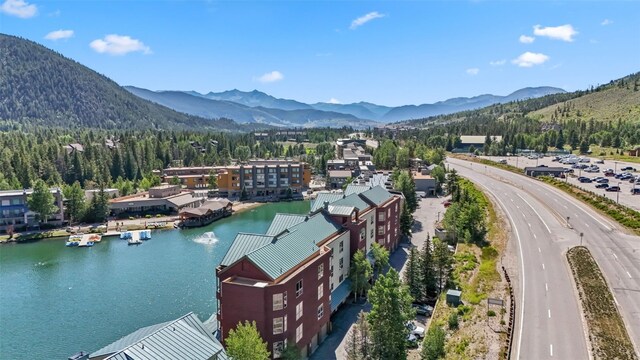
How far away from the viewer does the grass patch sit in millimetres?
27375

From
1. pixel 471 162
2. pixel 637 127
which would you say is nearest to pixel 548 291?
pixel 471 162

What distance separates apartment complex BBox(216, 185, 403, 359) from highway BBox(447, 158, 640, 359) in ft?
43.8

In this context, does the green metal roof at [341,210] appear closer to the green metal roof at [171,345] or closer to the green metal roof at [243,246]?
the green metal roof at [243,246]

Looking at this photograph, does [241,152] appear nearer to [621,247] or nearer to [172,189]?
[172,189]

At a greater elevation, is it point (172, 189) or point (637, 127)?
point (637, 127)

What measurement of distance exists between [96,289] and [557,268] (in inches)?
1766

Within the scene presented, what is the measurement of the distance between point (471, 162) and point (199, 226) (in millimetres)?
84021

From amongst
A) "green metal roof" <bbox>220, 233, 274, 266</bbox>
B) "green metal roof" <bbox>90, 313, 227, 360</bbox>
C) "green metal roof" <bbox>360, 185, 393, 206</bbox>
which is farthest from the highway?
"green metal roof" <bbox>90, 313, 227, 360</bbox>

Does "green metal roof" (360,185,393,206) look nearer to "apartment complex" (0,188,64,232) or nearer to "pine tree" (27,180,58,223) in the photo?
"pine tree" (27,180,58,223)

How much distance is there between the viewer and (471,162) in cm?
12775

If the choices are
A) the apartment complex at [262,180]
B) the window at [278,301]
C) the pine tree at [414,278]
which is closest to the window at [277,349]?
the window at [278,301]

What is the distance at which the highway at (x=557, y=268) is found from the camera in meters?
28.8

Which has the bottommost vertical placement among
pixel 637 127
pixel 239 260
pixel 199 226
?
pixel 199 226

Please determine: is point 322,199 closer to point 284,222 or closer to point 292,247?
point 284,222
